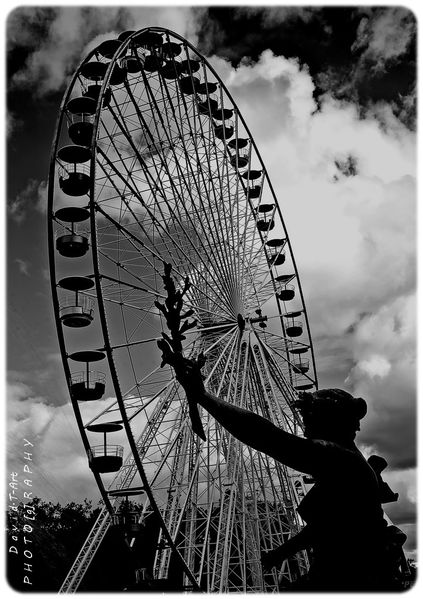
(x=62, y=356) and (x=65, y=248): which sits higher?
(x=65, y=248)

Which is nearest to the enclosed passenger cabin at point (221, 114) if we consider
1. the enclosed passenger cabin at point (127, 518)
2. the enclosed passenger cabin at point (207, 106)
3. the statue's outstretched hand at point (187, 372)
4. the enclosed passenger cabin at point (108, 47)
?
the enclosed passenger cabin at point (207, 106)

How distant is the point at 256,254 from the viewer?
20.9m

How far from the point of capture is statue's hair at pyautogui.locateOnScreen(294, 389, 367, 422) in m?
3.47

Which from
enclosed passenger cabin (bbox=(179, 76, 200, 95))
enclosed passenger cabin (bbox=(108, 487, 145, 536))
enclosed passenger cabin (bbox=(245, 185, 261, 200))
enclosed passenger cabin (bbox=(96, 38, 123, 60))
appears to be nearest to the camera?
enclosed passenger cabin (bbox=(108, 487, 145, 536))

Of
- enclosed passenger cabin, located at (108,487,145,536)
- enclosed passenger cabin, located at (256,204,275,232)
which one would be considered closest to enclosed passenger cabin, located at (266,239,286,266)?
enclosed passenger cabin, located at (256,204,275,232)

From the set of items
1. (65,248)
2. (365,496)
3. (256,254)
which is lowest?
(365,496)

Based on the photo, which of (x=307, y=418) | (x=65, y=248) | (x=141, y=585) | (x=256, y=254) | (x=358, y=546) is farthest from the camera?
(x=256, y=254)

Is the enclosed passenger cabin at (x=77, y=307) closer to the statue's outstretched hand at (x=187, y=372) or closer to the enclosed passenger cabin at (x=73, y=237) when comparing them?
the enclosed passenger cabin at (x=73, y=237)

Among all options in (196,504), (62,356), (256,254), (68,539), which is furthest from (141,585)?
(68,539)

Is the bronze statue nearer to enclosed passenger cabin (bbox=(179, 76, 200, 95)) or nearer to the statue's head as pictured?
the statue's head

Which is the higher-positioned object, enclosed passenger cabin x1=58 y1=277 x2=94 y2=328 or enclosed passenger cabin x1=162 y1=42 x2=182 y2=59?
enclosed passenger cabin x1=162 y1=42 x2=182 y2=59

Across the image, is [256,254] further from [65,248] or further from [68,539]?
[68,539]

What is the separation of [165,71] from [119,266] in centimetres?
696

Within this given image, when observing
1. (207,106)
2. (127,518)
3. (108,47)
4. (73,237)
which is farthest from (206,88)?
(127,518)
